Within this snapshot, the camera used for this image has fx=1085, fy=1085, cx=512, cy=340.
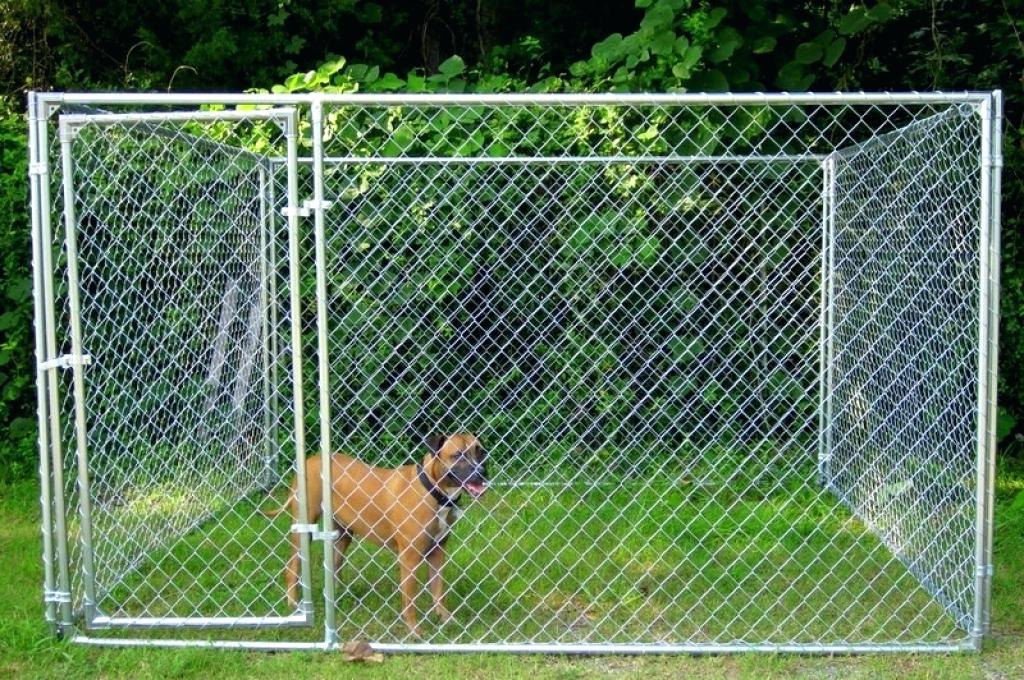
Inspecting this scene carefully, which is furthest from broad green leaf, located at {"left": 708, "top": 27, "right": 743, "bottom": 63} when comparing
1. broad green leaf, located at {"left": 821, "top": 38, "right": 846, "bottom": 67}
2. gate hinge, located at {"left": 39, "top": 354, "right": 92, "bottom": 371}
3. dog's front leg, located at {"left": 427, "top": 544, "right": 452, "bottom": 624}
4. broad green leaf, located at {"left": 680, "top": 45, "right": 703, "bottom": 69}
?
gate hinge, located at {"left": 39, "top": 354, "right": 92, "bottom": 371}

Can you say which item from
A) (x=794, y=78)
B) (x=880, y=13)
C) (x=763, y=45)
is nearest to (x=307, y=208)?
(x=763, y=45)

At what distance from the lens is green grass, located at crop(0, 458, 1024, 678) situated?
153 inches

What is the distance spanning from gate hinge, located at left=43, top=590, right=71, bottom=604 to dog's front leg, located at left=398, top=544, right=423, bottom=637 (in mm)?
1237

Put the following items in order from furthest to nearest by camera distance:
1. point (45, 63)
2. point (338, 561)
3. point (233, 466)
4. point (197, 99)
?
point (45, 63)
point (233, 466)
point (338, 561)
point (197, 99)

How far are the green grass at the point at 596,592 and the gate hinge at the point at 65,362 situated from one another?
3.30 feet

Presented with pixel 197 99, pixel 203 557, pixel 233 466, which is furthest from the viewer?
pixel 233 466

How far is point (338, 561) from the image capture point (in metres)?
4.74

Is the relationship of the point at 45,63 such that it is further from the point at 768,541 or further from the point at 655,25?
the point at 768,541

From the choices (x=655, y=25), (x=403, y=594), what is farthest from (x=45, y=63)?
(x=403, y=594)

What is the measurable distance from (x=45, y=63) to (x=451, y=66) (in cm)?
372

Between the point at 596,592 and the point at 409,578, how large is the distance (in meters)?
0.95

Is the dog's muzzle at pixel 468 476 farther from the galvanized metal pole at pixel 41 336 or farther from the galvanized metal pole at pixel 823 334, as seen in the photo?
the galvanized metal pole at pixel 823 334

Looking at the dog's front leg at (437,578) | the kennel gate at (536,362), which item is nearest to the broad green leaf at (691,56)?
the kennel gate at (536,362)

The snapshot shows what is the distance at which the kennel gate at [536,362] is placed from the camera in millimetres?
4035
